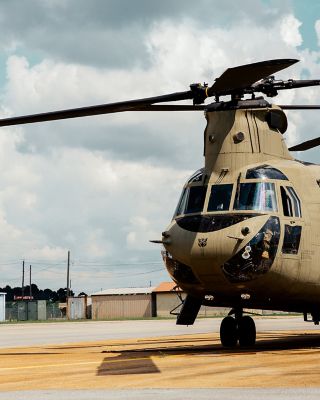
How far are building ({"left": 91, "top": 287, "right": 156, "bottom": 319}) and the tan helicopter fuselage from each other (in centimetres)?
7434

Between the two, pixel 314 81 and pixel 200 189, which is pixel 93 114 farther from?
pixel 314 81

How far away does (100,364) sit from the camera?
54.9 ft

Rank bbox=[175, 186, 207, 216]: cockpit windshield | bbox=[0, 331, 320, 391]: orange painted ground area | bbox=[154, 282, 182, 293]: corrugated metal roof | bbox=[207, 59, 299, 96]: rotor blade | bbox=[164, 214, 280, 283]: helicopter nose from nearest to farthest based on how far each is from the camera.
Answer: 1. bbox=[0, 331, 320, 391]: orange painted ground area
2. bbox=[207, 59, 299, 96]: rotor blade
3. bbox=[164, 214, 280, 283]: helicopter nose
4. bbox=[175, 186, 207, 216]: cockpit windshield
5. bbox=[154, 282, 182, 293]: corrugated metal roof

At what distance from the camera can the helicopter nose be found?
18.2m

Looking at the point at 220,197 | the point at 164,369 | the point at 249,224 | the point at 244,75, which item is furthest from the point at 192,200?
the point at 164,369

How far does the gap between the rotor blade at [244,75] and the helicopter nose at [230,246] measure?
316cm

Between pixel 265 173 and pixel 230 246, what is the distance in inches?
94.5

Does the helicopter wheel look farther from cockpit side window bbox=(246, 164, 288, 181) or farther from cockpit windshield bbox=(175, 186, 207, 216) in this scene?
cockpit side window bbox=(246, 164, 288, 181)

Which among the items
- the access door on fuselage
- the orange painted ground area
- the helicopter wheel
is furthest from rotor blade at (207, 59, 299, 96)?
the orange painted ground area

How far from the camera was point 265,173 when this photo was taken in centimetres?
1953

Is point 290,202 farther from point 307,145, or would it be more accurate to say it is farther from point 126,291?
point 126,291

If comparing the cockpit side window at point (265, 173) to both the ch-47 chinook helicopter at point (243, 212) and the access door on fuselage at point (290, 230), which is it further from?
the access door on fuselage at point (290, 230)

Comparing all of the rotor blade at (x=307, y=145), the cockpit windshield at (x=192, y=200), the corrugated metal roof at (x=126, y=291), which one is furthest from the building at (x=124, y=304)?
the cockpit windshield at (x=192, y=200)

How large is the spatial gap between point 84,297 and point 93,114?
285ft
